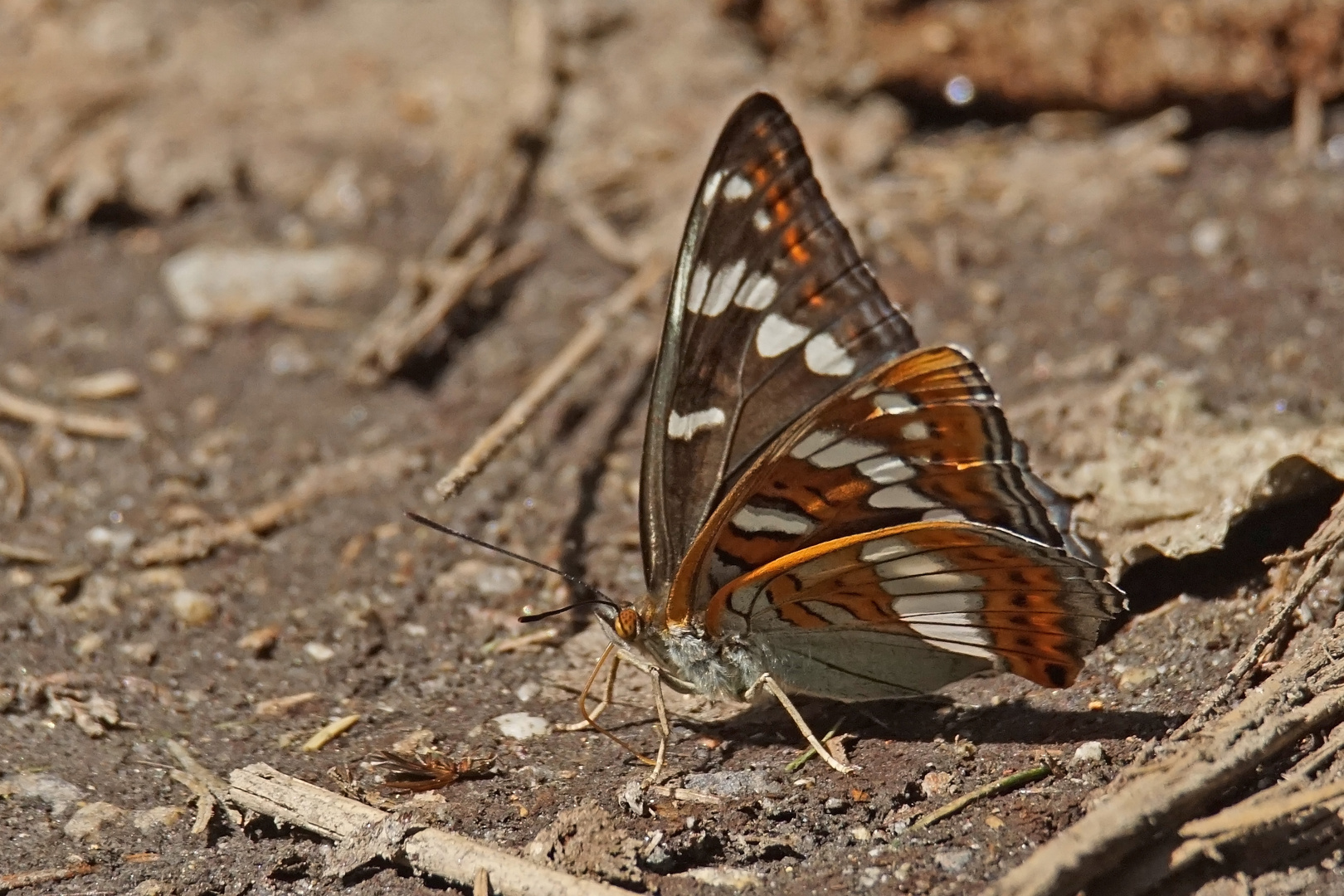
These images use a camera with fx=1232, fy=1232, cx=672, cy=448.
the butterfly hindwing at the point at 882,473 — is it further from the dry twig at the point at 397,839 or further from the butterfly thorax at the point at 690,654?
the dry twig at the point at 397,839

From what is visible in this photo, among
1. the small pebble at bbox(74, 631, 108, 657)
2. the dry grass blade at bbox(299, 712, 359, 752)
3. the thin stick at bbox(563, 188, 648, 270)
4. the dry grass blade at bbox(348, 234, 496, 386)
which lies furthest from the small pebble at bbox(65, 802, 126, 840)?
the thin stick at bbox(563, 188, 648, 270)

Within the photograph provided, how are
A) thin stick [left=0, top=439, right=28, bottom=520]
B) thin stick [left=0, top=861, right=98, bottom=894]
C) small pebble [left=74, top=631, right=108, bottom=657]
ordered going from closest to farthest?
thin stick [left=0, top=861, right=98, bottom=894] < small pebble [left=74, top=631, right=108, bottom=657] < thin stick [left=0, top=439, right=28, bottom=520]

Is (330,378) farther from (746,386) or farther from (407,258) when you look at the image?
(746,386)

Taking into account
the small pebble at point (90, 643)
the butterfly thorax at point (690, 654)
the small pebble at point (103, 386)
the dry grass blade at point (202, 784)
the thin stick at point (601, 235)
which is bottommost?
the dry grass blade at point (202, 784)

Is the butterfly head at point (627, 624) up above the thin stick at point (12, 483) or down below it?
above

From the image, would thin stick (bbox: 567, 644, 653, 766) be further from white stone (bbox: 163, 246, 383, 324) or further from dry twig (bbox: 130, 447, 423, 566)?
white stone (bbox: 163, 246, 383, 324)

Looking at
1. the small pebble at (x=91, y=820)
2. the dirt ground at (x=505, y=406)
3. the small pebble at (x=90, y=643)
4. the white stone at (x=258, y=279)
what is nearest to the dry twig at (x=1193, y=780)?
the dirt ground at (x=505, y=406)

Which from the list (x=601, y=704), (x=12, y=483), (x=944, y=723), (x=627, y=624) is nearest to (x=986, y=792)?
(x=944, y=723)
